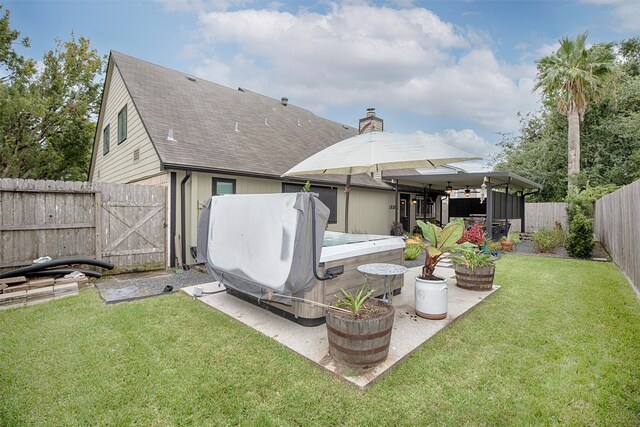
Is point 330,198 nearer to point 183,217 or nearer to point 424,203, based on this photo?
point 183,217

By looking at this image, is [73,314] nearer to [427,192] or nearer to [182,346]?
[182,346]

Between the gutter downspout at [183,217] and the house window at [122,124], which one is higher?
the house window at [122,124]

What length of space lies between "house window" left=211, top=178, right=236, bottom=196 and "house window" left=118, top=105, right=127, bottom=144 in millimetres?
3849

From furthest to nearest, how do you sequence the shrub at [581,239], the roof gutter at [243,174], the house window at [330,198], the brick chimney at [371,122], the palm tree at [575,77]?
the brick chimney at [371,122], the palm tree at [575,77], the house window at [330,198], the shrub at [581,239], the roof gutter at [243,174]

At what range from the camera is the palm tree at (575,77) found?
13.2 meters

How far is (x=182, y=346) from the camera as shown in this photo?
3.10m

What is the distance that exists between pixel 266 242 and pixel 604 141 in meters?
20.1

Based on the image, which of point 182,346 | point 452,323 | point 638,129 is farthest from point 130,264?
point 638,129

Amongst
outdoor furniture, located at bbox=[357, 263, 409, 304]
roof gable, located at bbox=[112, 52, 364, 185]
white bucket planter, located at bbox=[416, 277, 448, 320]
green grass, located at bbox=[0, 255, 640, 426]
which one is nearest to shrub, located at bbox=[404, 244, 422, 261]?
green grass, located at bbox=[0, 255, 640, 426]

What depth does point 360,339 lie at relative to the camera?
8.26 feet

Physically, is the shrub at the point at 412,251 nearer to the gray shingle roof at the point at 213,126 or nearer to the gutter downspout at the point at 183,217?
the gray shingle roof at the point at 213,126

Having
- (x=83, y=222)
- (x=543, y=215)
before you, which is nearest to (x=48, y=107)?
(x=83, y=222)

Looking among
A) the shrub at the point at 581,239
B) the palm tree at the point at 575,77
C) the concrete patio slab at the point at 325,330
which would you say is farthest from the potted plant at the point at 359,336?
the palm tree at the point at 575,77

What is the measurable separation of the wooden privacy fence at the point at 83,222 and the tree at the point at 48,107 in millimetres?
12386
